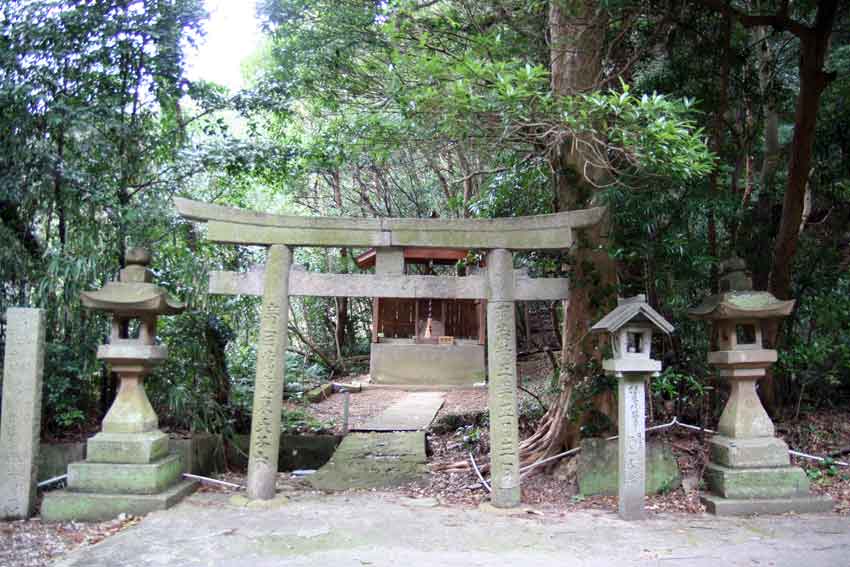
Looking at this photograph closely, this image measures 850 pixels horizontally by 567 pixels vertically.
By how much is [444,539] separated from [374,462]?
129 inches

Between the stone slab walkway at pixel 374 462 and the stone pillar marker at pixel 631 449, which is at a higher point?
the stone pillar marker at pixel 631 449

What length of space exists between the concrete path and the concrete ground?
14.5ft

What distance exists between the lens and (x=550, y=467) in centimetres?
712

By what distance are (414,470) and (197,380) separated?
3.01 meters

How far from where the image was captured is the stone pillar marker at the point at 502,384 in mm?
6000

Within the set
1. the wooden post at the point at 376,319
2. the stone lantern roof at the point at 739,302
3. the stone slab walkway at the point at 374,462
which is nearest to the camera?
the stone lantern roof at the point at 739,302

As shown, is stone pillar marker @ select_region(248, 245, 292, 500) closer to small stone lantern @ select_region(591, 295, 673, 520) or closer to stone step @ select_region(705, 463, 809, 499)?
small stone lantern @ select_region(591, 295, 673, 520)

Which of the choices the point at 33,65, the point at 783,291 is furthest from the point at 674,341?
the point at 33,65

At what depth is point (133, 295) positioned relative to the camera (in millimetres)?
6105

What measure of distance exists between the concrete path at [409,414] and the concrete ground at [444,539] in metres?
4.42

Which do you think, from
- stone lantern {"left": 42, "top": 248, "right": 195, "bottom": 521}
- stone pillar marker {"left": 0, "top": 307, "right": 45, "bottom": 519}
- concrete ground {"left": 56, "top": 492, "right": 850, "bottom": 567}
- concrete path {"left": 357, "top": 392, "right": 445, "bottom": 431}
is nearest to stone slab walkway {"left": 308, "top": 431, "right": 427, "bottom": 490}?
concrete path {"left": 357, "top": 392, "right": 445, "bottom": 431}

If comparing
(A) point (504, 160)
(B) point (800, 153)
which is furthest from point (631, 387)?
(A) point (504, 160)

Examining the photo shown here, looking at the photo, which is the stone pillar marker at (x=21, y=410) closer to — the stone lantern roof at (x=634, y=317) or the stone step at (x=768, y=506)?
the stone lantern roof at (x=634, y=317)

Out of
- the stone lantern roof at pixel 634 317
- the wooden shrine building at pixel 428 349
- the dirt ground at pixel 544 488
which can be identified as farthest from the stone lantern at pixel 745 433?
the wooden shrine building at pixel 428 349
